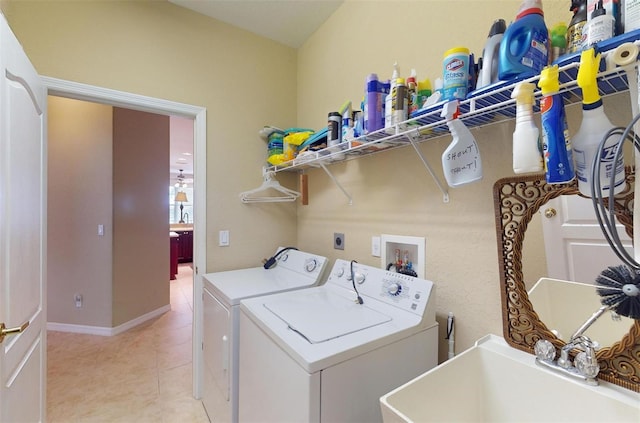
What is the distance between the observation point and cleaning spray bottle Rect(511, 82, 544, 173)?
0.71 meters

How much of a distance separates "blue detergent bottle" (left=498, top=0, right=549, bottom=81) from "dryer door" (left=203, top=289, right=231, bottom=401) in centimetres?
149

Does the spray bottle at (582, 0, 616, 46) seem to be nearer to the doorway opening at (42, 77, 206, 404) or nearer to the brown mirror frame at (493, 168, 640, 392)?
the brown mirror frame at (493, 168, 640, 392)

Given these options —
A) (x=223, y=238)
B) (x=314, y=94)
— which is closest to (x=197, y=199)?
(x=223, y=238)

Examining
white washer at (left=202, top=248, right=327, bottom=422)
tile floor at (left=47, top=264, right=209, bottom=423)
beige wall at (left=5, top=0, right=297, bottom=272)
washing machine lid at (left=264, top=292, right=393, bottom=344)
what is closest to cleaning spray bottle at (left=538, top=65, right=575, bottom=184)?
washing machine lid at (left=264, top=292, right=393, bottom=344)

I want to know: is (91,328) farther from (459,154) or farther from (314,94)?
(459,154)

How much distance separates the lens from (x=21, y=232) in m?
1.15

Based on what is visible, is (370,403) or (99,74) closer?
(370,403)

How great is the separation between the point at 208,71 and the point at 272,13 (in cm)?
62

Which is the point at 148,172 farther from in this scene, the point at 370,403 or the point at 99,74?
the point at 370,403

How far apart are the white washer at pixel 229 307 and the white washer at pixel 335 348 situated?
0.09 m

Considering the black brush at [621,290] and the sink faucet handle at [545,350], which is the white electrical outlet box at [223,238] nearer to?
the sink faucet handle at [545,350]

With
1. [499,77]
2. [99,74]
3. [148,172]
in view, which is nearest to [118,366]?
[148,172]

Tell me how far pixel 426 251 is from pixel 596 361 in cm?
65

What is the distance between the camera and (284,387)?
93cm
